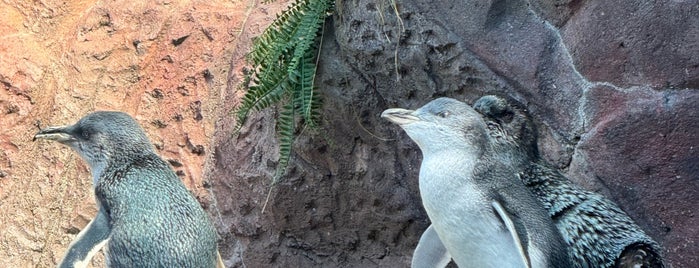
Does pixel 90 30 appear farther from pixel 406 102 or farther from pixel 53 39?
pixel 406 102

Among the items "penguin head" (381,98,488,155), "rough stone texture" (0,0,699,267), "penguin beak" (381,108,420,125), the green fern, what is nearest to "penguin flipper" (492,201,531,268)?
"penguin head" (381,98,488,155)

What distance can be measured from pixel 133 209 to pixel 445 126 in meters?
0.99

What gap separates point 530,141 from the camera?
10.7ft

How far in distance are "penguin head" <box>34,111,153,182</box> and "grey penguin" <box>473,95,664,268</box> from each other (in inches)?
46.4

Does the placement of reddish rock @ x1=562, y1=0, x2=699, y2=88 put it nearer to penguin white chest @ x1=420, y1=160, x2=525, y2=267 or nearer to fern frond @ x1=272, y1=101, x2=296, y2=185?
penguin white chest @ x1=420, y1=160, x2=525, y2=267

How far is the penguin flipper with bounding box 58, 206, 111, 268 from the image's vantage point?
9.65ft

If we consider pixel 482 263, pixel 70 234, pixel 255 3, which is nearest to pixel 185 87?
pixel 255 3

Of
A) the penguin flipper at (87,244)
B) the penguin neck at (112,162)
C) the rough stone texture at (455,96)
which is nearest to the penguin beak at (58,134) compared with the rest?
the penguin neck at (112,162)

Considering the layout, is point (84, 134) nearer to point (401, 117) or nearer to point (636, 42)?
point (401, 117)

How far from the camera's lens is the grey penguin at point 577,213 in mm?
2816

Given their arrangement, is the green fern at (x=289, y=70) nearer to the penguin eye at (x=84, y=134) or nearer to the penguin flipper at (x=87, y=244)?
the penguin eye at (x=84, y=134)

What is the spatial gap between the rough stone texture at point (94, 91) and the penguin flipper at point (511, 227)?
6.52 ft

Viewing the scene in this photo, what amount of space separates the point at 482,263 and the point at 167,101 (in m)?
2.19

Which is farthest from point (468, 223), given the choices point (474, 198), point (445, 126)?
point (445, 126)
